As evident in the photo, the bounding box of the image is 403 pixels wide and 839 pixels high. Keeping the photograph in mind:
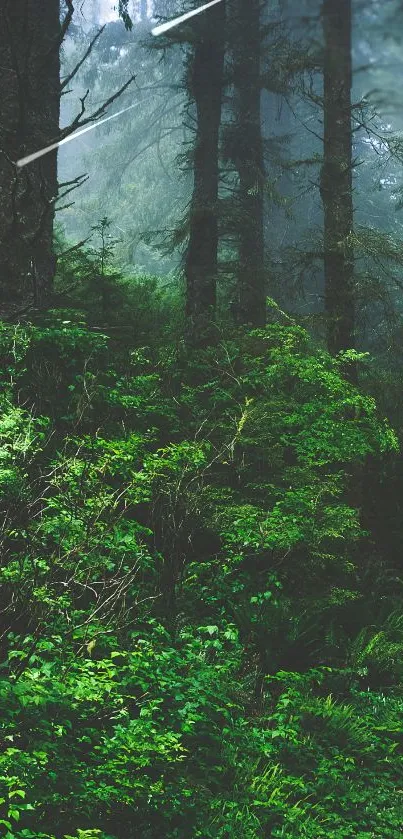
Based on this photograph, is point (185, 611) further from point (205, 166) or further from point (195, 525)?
point (205, 166)

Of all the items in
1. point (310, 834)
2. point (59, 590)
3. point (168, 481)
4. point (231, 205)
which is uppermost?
point (231, 205)

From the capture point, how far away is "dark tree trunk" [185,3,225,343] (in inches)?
380

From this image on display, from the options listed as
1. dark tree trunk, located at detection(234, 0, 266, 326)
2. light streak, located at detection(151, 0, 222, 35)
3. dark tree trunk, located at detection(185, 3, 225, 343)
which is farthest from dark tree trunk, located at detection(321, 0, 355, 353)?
dark tree trunk, located at detection(234, 0, 266, 326)

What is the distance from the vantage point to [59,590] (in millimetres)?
4246

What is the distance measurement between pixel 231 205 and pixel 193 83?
1.79 m

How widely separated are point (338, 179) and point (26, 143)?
4422 millimetres

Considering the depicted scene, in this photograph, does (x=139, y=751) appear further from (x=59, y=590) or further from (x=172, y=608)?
(x=172, y=608)

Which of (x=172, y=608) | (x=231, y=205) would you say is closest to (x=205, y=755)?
(x=172, y=608)

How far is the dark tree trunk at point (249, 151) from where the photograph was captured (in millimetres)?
10977

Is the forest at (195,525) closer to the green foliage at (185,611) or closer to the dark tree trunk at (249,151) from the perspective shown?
the green foliage at (185,611)

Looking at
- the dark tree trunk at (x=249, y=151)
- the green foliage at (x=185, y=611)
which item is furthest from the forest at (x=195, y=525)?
the dark tree trunk at (x=249, y=151)

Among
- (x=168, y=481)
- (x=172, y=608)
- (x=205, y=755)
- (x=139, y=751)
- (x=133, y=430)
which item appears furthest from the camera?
(x=133, y=430)

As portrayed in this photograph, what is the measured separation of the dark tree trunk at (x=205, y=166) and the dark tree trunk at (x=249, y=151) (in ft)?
3.05

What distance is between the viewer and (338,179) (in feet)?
29.0
